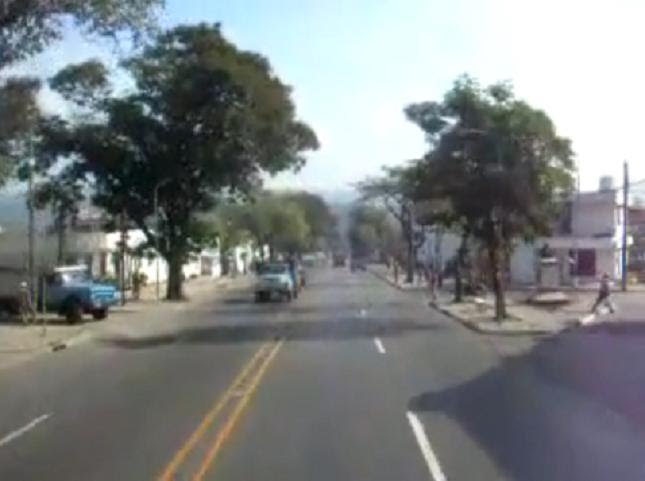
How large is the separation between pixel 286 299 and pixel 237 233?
217 ft

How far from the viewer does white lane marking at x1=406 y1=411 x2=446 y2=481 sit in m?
12.4

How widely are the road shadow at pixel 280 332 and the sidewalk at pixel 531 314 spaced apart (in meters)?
2.27

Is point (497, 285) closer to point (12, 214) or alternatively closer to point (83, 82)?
point (83, 82)

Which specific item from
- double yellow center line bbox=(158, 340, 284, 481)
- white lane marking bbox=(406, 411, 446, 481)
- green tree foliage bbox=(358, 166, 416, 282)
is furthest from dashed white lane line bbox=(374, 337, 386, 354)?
green tree foliage bbox=(358, 166, 416, 282)

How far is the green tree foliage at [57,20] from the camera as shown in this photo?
21.2 metres

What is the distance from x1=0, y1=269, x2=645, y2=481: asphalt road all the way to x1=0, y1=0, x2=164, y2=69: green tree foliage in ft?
18.8

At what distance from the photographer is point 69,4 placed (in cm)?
2130

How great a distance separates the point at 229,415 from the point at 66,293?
29.2 m

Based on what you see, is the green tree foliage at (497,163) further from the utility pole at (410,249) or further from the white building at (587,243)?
the utility pole at (410,249)

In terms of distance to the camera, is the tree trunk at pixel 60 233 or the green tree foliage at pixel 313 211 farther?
the green tree foliage at pixel 313 211

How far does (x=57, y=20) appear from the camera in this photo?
22.0 metres

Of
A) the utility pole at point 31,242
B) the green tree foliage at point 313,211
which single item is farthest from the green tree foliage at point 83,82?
the green tree foliage at point 313,211

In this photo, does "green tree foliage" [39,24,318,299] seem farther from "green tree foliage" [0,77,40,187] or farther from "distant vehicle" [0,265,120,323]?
"green tree foliage" [0,77,40,187]

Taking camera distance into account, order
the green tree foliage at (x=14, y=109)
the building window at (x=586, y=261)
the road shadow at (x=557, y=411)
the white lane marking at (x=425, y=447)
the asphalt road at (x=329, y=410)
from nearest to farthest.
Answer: the white lane marking at (x=425, y=447)
the asphalt road at (x=329, y=410)
the road shadow at (x=557, y=411)
the green tree foliage at (x=14, y=109)
the building window at (x=586, y=261)
